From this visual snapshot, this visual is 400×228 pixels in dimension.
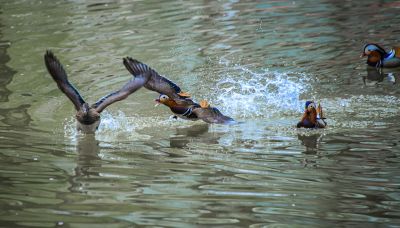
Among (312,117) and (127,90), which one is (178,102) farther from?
(312,117)

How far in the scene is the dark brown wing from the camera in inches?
391

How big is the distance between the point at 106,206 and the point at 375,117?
452 cm

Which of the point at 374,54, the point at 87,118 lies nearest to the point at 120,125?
the point at 87,118

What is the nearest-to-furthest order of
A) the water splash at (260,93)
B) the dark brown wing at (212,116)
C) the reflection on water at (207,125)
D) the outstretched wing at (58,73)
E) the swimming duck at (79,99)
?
1. the reflection on water at (207,125)
2. the swimming duck at (79,99)
3. the outstretched wing at (58,73)
4. the dark brown wing at (212,116)
5. the water splash at (260,93)

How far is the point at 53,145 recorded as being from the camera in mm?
9016

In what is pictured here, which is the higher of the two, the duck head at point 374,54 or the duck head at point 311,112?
the duck head at point 374,54

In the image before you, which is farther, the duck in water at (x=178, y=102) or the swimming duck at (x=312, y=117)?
the duck in water at (x=178, y=102)

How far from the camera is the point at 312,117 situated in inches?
369

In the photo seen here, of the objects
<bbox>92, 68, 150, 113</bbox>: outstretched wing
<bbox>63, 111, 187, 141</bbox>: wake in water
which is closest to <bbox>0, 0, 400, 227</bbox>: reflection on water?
<bbox>63, 111, 187, 141</bbox>: wake in water

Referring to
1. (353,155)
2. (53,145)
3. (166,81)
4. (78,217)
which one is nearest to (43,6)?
(166,81)

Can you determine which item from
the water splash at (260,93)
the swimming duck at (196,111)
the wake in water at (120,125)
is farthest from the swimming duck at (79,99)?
the water splash at (260,93)

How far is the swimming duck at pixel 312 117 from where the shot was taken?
934 cm

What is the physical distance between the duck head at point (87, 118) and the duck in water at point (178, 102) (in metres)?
0.71

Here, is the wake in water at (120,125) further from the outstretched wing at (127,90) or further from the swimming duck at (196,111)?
the outstretched wing at (127,90)
